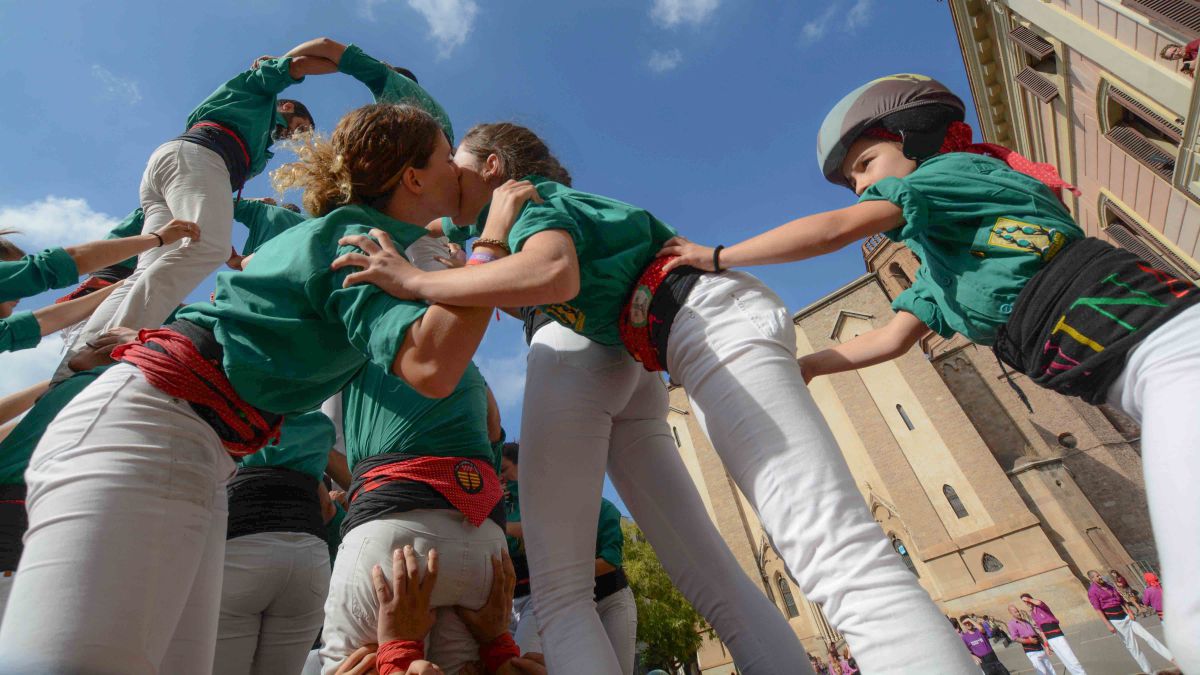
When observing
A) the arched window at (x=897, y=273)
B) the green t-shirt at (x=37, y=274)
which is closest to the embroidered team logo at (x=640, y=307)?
the green t-shirt at (x=37, y=274)

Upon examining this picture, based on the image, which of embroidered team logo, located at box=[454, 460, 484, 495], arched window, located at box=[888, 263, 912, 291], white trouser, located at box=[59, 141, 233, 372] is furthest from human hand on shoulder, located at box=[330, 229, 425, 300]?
arched window, located at box=[888, 263, 912, 291]

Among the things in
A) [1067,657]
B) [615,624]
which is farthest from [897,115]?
[1067,657]

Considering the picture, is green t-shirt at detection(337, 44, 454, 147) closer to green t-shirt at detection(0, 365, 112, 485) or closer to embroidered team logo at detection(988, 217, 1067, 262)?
green t-shirt at detection(0, 365, 112, 485)

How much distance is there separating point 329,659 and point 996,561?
3106cm

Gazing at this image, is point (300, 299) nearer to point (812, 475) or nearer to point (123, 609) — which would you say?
point (123, 609)

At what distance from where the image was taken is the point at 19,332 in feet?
11.1

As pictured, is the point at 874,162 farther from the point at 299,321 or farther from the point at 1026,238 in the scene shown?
the point at 299,321

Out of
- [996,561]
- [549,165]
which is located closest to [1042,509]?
[996,561]

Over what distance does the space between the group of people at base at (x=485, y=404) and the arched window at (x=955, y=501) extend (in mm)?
29826

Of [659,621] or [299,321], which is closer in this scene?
[299,321]

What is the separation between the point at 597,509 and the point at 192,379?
4.41 feet

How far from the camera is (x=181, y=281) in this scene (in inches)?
146

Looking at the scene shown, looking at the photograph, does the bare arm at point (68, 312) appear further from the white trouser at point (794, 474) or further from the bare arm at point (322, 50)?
the white trouser at point (794, 474)

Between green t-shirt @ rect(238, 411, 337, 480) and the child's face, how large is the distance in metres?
2.85
